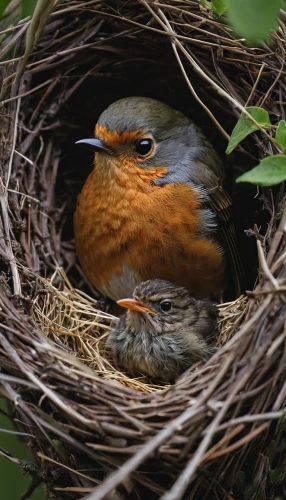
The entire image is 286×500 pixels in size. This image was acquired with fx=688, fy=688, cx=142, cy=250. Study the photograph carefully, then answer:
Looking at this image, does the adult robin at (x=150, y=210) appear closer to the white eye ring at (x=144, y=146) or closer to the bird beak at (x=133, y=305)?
the white eye ring at (x=144, y=146)

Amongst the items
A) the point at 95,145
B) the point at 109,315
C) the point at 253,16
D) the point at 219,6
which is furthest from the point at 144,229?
the point at 253,16

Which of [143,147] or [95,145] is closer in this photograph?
[95,145]

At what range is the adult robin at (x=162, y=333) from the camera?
3.75 metres

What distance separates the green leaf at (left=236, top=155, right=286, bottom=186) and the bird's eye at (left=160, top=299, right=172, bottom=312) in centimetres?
142

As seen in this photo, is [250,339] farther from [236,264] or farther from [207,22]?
[207,22]

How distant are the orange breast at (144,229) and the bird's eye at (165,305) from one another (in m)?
0.29

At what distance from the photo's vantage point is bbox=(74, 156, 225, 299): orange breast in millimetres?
4035

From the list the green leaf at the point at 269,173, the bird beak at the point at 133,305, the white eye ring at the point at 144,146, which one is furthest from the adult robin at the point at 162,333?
the green leaf at the point at 269,173

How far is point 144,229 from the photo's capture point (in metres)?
4.03

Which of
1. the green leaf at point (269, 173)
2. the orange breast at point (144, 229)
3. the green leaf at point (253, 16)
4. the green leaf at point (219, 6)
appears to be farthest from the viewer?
the orange breast at point (144, 229)

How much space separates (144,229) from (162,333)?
2.05ft

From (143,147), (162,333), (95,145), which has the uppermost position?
(95,145)

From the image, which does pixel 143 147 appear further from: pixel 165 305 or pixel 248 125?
pixel 248 125

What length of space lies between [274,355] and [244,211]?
218cm
